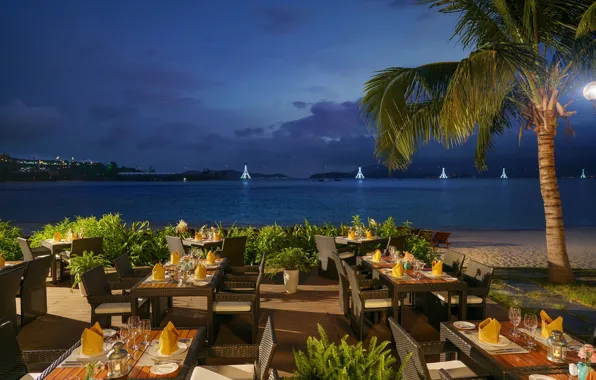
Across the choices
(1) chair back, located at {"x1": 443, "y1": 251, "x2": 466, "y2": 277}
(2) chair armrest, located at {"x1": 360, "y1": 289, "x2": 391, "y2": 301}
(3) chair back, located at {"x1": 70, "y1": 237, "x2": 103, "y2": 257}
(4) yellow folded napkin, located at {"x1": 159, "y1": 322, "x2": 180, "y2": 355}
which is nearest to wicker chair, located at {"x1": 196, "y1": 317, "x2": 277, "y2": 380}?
(4) yellow folded napkin, located at {"x1": 159, "y1": 322, "x2": 180, "y2": 355}

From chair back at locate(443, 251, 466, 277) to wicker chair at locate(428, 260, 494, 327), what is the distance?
350 mm

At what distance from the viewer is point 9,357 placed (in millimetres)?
2729

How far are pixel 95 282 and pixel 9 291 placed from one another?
1.02 metres

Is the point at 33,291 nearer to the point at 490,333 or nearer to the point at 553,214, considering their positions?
the point at 490,333

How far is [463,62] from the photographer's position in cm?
592

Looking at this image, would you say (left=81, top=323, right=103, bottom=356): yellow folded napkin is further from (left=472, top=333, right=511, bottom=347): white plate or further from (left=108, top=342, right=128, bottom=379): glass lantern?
(left=472, top=333, right=511, bottom=347): white plate

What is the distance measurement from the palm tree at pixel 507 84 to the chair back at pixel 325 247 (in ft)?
7.33

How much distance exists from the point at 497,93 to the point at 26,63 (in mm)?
77891

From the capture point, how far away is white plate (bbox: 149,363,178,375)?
8.32 feet

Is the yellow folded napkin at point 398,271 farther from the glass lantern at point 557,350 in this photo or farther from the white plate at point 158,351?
the white plate at point 158,351

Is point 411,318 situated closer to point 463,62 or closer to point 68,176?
point 463,62

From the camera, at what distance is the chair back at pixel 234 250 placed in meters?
7.50

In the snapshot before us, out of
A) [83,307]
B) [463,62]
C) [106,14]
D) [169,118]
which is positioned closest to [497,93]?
[463,62]

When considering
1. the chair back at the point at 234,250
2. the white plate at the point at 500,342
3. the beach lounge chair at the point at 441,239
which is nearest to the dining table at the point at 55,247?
the chair back at the point at 234,250
